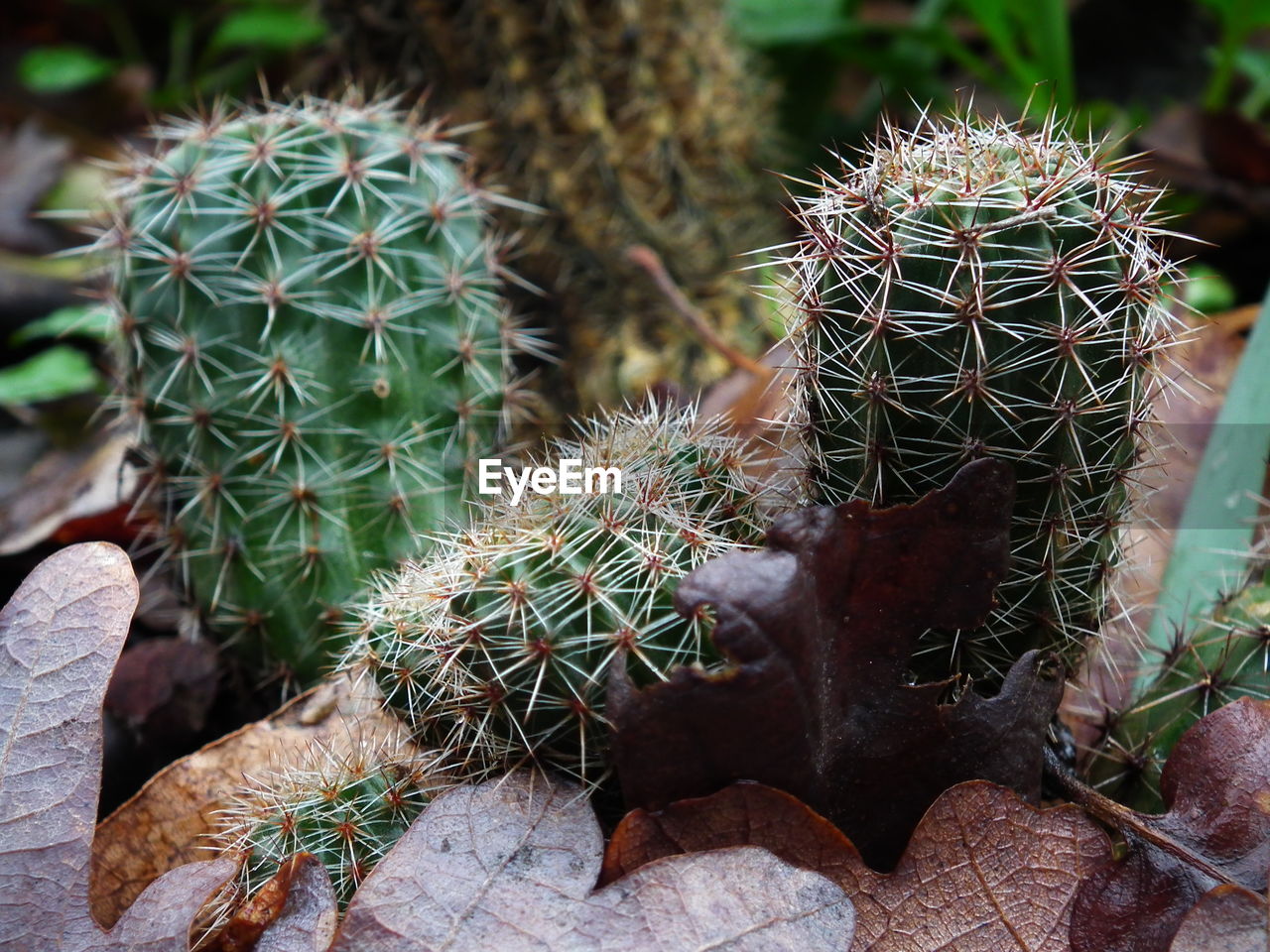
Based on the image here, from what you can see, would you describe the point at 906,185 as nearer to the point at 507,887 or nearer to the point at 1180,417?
the point at 507,887

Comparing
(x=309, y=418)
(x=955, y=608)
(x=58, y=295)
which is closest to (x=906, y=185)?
(x=955, y=608)

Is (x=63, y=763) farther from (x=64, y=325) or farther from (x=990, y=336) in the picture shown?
(x=64, y=325)

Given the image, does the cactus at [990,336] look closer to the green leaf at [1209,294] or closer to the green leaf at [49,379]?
the green leaf at [1209,294]

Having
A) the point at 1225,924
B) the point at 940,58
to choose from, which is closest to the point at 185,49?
the point at 940,58

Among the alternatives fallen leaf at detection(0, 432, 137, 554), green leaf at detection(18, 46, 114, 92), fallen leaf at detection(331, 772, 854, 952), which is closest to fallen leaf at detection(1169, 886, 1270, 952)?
fallen leaf at detection(331, 772, 854, 952)

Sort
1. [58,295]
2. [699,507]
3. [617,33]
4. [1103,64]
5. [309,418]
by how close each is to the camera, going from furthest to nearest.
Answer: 1. [1103,64]
2. [58,295]
3. [617,33]
4. [309,418]
5. [699,507]

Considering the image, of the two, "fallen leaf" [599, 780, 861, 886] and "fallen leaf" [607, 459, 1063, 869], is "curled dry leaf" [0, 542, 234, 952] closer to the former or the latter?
"fallen leaf" [599, 780, 861, 886]
